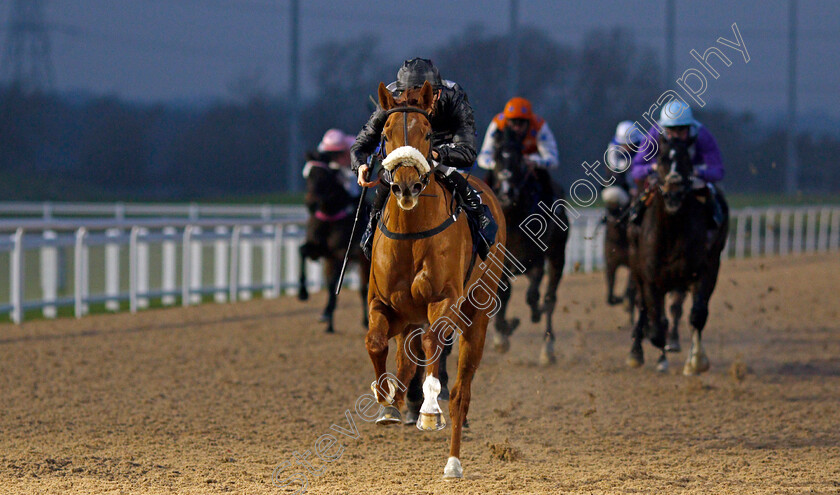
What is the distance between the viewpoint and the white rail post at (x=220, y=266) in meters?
15.2

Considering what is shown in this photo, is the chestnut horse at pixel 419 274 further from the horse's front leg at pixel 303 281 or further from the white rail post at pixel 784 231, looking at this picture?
the white rail post at pixel 784 231

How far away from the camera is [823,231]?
29.8 m

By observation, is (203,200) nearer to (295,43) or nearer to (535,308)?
(295,43)

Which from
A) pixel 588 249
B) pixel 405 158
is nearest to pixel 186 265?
pixel 405 158

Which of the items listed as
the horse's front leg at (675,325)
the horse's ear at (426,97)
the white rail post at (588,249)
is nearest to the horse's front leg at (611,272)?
the horse's front leg at (675,325)

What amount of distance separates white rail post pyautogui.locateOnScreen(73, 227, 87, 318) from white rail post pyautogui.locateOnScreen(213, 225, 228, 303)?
279 centimetres

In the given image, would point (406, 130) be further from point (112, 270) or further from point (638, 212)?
point (112, 270)

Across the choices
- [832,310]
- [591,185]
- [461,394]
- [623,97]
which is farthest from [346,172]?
[623,97]

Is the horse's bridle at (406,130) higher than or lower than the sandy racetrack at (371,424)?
higher

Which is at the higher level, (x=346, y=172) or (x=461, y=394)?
(x=346, y=172)

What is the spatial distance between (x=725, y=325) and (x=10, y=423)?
29.2 ft

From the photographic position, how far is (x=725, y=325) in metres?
12.8

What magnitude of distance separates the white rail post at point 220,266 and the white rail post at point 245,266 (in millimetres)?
279

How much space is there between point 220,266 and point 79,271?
3321mm
